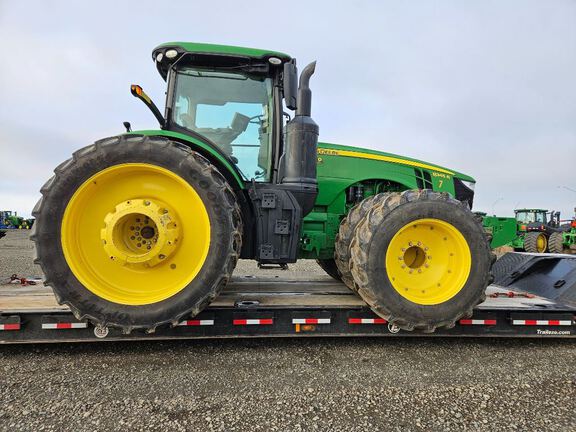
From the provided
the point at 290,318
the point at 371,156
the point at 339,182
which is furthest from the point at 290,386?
the point at 371,156

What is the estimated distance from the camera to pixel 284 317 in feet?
9.91

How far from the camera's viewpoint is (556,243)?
47.1 ft

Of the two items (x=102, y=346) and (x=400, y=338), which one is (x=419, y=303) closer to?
(x=400, y=338)

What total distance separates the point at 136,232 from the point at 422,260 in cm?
250

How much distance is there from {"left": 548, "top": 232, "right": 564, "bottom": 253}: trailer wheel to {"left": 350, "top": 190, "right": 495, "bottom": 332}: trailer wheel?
568 inches

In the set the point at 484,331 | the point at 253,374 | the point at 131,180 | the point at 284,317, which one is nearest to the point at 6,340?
the point at 131,180

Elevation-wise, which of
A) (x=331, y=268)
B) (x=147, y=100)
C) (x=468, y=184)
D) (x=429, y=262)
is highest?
(x=147, y=100)

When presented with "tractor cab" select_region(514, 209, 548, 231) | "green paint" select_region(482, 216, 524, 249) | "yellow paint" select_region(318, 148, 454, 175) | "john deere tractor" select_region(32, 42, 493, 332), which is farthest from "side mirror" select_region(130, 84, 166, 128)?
"tractor cab" select_region(514, 209, 548, 231)

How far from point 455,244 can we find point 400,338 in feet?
3.39

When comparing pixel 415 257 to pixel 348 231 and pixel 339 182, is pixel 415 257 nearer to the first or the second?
pixel 348 231

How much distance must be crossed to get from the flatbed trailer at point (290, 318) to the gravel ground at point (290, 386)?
0.17 metres

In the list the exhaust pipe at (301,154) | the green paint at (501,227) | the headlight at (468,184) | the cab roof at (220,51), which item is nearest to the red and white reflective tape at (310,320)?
the exhaust pipe at (301,154)

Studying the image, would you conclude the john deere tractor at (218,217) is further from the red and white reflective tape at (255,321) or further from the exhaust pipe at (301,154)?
the red and white reflective tape at (255,321)

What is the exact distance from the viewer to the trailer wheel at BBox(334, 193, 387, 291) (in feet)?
11.1
